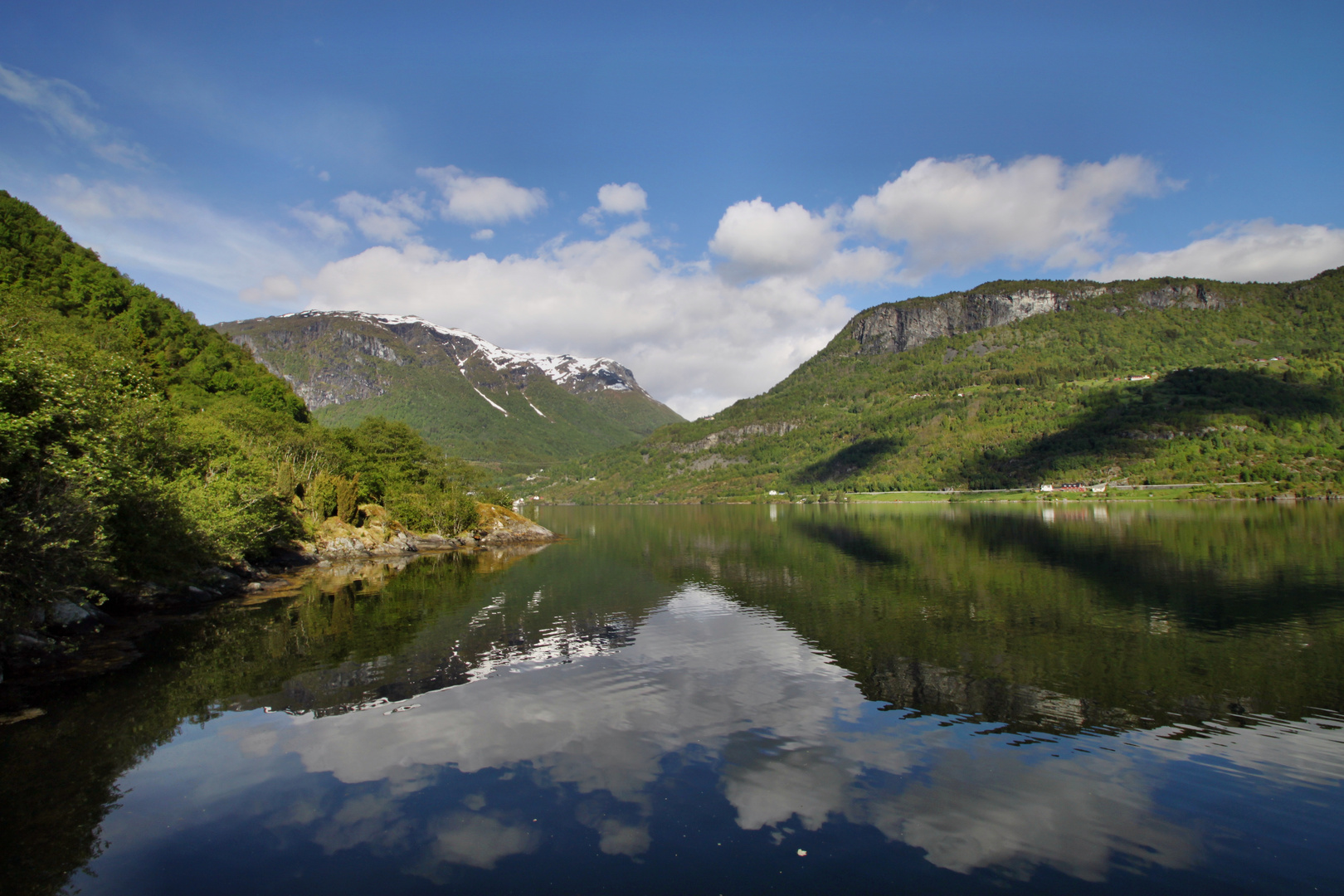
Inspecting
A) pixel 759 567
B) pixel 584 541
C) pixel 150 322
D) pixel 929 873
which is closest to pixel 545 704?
pixel 929 873

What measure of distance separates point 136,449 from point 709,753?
134ft

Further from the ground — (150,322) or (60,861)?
(150,322)

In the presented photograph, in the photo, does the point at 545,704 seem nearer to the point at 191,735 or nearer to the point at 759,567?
the point at 191,735

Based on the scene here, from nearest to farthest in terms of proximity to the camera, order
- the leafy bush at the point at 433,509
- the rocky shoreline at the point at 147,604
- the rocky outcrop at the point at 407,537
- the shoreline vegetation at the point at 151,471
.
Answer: the shoreline vegetation at the point at 151,471
the rocky shoreline at the point at 147,604
the rocky outcrop at the point at 407,537
the leafy bush at the point at 433,509

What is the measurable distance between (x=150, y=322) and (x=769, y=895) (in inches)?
4735

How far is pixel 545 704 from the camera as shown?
23.4 meters

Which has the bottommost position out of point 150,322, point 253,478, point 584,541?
point 584,541

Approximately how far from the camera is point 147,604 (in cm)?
4069

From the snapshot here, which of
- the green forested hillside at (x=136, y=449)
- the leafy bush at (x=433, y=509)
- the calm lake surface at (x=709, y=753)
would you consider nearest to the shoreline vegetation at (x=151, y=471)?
the green forested hillside at (x=136, y=449)

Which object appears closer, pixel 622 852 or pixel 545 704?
pixel 622 852

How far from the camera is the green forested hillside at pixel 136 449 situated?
872 inches

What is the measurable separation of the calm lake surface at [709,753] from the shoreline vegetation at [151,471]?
5138 mm

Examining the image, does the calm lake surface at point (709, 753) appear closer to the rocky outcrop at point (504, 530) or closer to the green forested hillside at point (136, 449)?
the green forested hillside at point (136, 449)

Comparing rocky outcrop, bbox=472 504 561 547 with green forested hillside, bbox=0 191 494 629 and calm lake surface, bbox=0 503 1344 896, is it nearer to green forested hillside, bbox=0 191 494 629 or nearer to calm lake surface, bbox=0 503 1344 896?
green forested hillside, bbox=0 191 494 629
